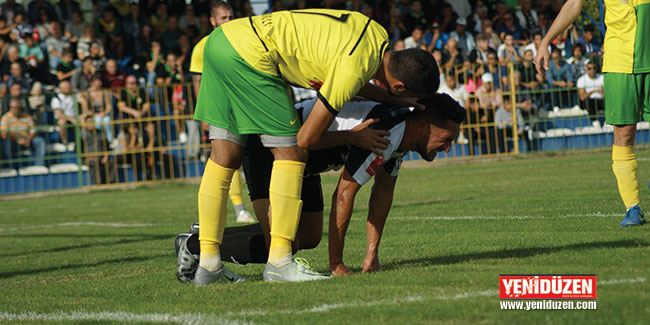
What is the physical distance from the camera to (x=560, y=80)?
2016 centimetres

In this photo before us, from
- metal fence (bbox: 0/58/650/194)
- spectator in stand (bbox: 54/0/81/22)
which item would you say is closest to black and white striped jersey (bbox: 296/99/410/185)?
metal fence (bbox: 0/58/650/194)

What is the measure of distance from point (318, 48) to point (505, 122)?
52.8ft

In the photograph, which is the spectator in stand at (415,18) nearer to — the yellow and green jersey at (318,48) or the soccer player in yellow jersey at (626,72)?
the soccer player in yellow jersey at (626,72)

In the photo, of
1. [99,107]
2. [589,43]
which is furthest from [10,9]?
[589,43]

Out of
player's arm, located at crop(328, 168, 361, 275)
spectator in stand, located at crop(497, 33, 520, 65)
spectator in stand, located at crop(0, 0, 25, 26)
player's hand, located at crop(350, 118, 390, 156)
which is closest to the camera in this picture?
player's hand, located at crop(350, 118, 390, 156)

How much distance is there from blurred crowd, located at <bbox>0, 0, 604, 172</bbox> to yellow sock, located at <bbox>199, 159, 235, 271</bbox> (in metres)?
12.6

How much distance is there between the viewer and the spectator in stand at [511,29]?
2269 cm

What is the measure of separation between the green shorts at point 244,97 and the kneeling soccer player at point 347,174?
43 centimetres

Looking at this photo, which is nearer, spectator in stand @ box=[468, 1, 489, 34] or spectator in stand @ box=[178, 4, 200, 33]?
spectator in stand @ box=[178, 4, 200, 33]

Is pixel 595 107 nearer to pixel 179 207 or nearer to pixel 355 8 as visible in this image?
pixel 355 8

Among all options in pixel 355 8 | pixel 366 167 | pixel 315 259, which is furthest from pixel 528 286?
pixel 355 8

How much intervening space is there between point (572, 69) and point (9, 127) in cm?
1286

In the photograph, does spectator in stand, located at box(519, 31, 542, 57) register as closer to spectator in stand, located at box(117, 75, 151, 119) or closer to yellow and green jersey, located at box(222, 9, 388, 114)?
spectator in stand, located at box(117, 75, 151, 119)

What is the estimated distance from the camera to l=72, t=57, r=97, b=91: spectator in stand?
20438 millimetres
